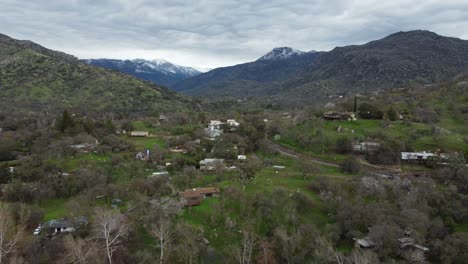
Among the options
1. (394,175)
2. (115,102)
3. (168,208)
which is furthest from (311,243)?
(115,102)

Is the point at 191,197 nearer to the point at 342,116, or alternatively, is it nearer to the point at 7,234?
the point at 7,234

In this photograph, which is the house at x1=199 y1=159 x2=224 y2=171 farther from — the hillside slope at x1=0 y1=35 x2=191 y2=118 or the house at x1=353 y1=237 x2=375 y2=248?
the hillside slope at x1=0 y1=35 x2=191 y2=118

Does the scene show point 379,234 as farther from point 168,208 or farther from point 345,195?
point 168,208

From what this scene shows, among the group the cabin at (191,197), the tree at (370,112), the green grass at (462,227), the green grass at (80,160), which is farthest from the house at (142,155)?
the tree at (370,112)

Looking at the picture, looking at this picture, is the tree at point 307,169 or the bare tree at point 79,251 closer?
the bare tree at point 79,251

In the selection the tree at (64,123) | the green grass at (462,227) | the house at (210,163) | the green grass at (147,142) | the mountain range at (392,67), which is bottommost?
the green grass at (462,227)

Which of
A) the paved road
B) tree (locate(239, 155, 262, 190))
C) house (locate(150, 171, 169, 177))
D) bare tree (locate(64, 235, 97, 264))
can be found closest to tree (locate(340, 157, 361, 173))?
the paved road

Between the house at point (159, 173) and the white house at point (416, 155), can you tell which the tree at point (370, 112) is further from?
the house at point (159, 173)
